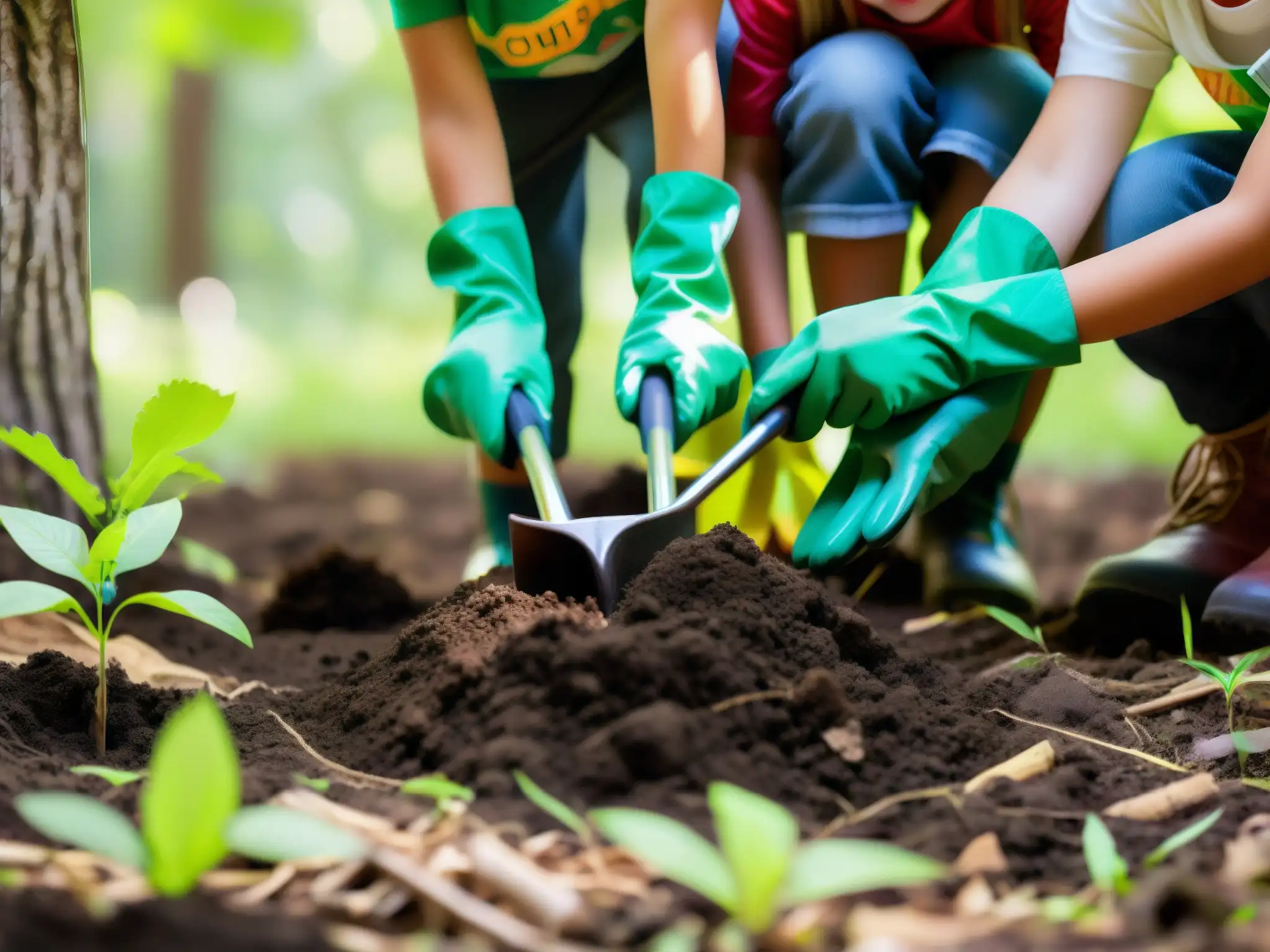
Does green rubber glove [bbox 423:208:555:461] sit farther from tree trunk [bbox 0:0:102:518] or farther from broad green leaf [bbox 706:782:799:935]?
broad green leaf [bbox 706:782:799:935]

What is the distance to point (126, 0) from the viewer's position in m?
4.45

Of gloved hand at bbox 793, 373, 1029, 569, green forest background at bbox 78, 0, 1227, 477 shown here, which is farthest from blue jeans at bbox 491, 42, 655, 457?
gloved hand at bbox 793, 373, 1029, 569

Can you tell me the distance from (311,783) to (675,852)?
33cm

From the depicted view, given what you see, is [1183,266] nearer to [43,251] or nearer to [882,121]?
[882,121]

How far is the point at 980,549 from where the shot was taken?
1.57m

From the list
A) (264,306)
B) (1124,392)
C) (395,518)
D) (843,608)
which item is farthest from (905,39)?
(264,306)

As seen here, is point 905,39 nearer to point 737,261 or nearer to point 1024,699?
point 737,261

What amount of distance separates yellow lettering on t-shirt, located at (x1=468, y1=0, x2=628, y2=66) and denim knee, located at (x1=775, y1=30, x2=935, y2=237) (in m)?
0.31

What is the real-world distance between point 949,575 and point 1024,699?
51cm

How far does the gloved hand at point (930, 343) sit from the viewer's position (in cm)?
123

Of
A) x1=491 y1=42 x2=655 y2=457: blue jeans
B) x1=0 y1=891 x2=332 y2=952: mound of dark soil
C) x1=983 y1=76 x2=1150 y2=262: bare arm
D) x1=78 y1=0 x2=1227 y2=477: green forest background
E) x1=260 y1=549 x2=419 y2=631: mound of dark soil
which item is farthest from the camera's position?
x1=78 y1=0 x2=1227 y2=477: green forest background

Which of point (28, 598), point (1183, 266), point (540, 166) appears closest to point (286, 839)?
point (28, 598)

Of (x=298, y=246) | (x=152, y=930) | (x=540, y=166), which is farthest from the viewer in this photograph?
(x=298, y=246)

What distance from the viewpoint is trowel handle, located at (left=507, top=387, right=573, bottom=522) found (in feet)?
3.78
